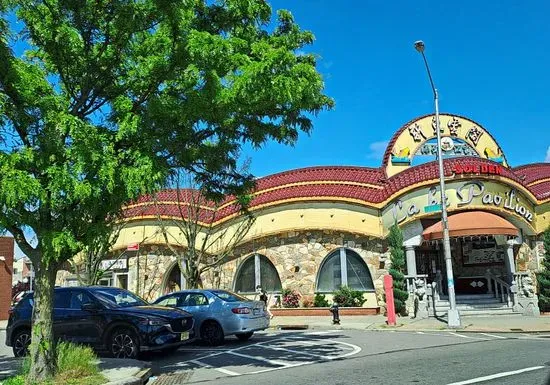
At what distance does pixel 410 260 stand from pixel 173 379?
14.5 m

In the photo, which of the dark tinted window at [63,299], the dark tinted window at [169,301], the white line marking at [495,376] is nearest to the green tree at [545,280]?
the white line marking at [495,376]

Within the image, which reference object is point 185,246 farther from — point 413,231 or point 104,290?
point 104,290

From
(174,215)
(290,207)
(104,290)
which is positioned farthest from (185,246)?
(104,290)

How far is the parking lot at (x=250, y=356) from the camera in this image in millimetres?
10281

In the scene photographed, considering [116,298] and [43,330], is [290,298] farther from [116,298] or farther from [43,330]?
[43,330]

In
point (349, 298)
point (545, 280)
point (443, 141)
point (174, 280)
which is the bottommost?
point (349, 298)

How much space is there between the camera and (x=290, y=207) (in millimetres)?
24312

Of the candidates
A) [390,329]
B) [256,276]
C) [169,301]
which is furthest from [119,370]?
→ [256,276]

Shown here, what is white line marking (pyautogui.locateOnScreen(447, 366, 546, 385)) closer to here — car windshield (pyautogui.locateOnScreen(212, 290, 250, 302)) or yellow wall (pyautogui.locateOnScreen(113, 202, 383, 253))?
car windshield (pyautogui.locateOnScreen(212, 290, 250, 302))

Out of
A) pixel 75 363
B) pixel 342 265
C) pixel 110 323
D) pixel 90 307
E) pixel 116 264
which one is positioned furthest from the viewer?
pixel 116 264

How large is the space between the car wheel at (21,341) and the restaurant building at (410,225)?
1216 cm

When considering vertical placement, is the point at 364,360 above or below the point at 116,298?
below

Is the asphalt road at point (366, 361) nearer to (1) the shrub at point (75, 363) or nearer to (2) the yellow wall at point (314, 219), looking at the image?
(1) the shrub at point (75, 363)

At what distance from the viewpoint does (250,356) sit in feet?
39.6
